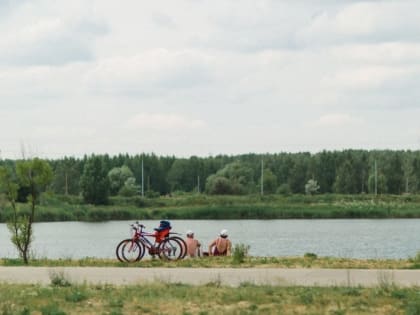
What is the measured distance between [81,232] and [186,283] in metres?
38.6

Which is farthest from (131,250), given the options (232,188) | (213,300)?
(232,188)

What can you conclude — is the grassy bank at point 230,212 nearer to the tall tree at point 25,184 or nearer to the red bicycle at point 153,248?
the tall tree at point 25,184

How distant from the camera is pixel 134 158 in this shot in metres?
149

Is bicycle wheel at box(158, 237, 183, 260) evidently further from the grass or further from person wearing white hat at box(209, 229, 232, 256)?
person wearing white hat at box(209, 229, 232, 256)

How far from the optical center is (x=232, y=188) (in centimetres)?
10706

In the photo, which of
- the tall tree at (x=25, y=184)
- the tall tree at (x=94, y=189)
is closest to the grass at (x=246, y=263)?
the tall tree at (x=25, y=184)

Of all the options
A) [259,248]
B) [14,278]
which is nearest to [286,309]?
[14,278]

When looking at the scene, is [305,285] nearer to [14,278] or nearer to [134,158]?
[14,278]

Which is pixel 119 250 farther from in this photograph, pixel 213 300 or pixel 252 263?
pixel 213 300

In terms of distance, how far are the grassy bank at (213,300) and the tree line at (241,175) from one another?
244 feet

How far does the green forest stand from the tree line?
12 centimetres

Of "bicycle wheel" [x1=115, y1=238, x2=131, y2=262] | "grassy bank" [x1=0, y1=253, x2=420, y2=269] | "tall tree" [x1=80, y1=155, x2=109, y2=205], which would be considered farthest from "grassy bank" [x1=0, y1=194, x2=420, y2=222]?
"grassy bank" [x1=0, y1=253, x2=420, y2=269]

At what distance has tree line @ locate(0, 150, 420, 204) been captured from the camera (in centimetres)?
10762

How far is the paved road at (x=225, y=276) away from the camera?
14.0 metres
